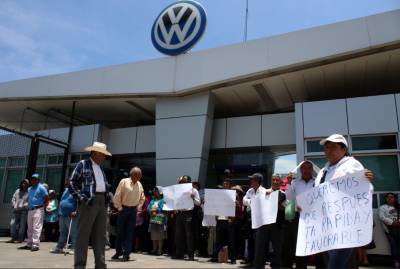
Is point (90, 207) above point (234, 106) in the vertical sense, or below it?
below

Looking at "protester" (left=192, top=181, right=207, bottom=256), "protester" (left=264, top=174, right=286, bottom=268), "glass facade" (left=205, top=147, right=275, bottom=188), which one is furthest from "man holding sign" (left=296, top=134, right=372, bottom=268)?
"glass facade" (left=205, top=147, right=275, bottom=188)

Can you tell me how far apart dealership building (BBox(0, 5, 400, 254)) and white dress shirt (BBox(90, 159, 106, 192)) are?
19.8 feet

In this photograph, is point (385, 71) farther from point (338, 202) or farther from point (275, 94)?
point (338, 202)

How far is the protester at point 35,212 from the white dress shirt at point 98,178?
4.44 meters

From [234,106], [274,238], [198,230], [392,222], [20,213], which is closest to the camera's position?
[274,238]

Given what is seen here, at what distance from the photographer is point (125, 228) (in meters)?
7.25

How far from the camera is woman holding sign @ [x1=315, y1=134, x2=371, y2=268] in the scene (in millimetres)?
3141

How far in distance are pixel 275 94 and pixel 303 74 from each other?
1642mm

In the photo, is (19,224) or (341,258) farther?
(19,224)

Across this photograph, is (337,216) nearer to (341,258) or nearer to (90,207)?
(341,258)

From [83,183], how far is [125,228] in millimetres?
2439

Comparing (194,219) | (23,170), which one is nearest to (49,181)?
(23,170)

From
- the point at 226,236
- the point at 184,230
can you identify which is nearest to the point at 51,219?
the point at 184,230

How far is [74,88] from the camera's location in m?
13.2
